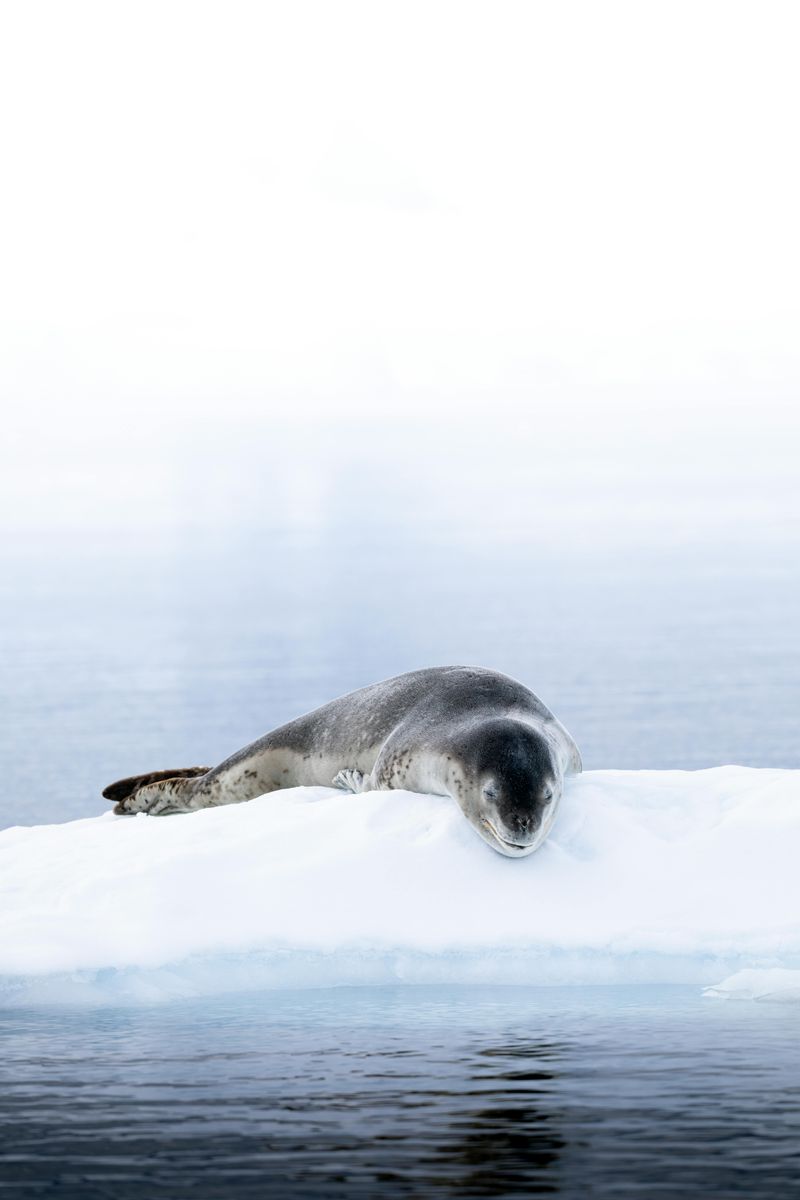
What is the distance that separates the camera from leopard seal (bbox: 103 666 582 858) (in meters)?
6.47

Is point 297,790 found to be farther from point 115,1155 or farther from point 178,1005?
point 115,1155

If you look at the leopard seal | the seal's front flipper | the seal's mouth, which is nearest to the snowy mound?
the seal's mouth

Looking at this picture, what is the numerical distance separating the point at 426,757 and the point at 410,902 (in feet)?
4.11

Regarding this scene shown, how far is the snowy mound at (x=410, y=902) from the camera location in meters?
5.82

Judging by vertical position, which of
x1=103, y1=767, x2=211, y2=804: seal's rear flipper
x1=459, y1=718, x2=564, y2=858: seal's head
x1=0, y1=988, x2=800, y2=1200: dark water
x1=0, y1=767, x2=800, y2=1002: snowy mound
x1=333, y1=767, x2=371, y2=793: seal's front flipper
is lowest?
x1=0, y1=988, x2=800, y2=1200: dark water

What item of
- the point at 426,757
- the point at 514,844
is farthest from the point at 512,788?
the point at 426,757

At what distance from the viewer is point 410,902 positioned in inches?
239

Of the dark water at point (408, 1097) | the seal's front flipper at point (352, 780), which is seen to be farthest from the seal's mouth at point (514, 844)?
the seal's front flipper at point (352, 780)

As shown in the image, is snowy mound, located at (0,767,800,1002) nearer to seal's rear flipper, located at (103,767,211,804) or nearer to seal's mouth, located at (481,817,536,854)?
seal's mouth, located at (481,817,536,854)

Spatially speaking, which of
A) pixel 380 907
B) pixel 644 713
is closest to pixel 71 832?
pixel 380 907

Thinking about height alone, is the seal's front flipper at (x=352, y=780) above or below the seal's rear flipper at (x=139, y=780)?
below

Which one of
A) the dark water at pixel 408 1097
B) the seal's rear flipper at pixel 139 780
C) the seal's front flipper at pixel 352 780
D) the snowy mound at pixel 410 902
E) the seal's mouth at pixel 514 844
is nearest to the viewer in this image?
the dark water at pixel 408 1097

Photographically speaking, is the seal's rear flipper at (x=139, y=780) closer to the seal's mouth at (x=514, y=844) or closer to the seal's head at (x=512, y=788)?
the seal's head at (x=512, y=788)

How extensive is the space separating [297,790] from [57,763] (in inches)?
634
